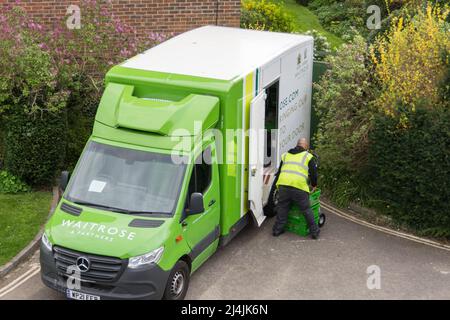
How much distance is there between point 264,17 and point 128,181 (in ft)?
31.5

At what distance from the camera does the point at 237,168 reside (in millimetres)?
10391

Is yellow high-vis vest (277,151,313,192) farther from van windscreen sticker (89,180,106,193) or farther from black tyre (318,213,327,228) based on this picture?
van windscreen sticker (89,180,106,193)

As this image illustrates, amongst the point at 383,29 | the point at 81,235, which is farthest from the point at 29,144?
the point at 383,29

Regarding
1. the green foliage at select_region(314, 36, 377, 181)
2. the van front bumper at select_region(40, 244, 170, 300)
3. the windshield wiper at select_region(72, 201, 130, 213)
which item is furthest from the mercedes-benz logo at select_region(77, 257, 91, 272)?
the green foliage at select_region(314, 36, 377, 181)

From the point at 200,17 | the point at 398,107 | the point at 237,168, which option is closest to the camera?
the point at 237,168

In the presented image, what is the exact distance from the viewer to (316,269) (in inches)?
418

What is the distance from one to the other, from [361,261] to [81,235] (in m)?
4.33

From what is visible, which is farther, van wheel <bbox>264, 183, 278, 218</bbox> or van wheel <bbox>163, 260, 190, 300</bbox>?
van wheel <bbox>264, 183, 278, 218</bbox>

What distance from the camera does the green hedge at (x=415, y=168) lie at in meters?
10.9

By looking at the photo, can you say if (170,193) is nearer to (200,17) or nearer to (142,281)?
(142,281)

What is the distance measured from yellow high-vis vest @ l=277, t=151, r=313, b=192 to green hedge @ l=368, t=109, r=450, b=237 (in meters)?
1.38

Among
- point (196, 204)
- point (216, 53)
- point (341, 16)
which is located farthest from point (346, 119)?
point (341, 16)

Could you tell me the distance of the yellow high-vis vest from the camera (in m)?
11.0

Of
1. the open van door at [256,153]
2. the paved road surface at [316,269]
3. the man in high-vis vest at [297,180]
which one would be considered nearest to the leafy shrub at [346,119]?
the paved road surface at [316,269]
